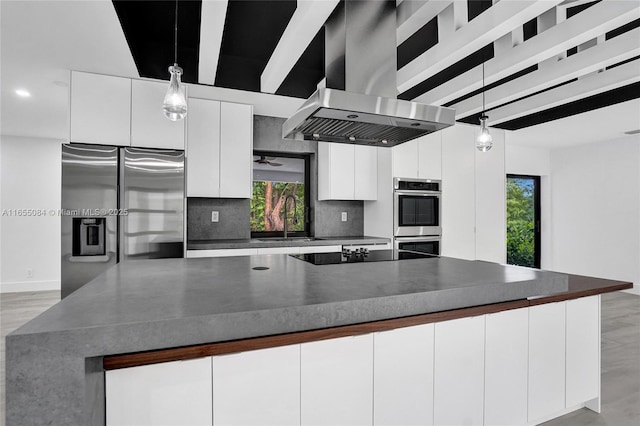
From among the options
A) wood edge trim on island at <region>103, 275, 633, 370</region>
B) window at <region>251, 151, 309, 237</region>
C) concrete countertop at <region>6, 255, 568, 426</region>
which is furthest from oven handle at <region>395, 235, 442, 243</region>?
wood edge trim on island at <region>103, 275, 633, 370</region>

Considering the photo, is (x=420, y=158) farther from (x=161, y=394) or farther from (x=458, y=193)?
(x=161, y=394)

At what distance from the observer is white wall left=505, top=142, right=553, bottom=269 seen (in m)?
6.53

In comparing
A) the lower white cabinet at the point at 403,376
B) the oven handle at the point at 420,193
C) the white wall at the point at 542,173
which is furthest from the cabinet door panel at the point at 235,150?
the white wall at the point at 542,173

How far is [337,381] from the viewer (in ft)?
4.55

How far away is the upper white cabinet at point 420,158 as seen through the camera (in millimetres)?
4203

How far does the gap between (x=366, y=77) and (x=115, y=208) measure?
234 centimetres

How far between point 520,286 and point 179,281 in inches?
62.7

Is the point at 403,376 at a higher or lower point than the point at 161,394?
lower

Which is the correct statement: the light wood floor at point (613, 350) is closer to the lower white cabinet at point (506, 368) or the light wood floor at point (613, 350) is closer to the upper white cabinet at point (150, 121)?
the lower white cabinet at point (506, 368)

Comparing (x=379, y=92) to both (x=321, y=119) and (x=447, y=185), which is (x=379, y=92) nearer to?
(x=321, y=119)

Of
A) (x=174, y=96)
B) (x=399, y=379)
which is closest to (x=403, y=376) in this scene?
(x=399, y=379)

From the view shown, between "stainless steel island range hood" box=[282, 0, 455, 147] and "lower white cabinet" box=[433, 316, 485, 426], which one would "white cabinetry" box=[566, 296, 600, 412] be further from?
"stainless steel island range hood" box=[282, 0, 455, 147]

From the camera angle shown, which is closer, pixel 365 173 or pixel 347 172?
pixel 347 172

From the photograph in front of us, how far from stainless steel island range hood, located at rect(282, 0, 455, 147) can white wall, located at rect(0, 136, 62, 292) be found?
18.5 feet
